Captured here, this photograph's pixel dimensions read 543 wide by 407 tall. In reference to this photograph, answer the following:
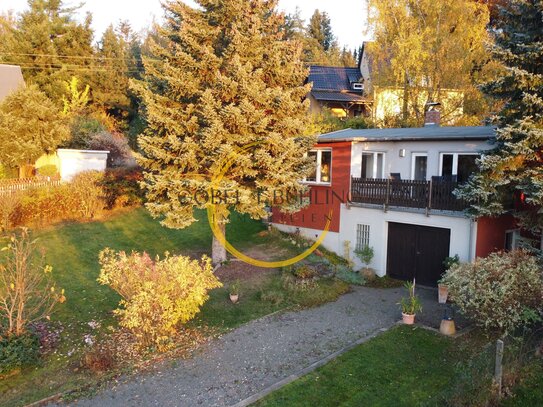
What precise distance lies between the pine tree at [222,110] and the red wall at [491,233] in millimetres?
5823

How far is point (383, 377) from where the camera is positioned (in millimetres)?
8055

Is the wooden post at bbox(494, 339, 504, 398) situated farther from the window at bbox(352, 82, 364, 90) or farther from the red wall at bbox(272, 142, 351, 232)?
the window at bbox(352, 82, 364, 90)

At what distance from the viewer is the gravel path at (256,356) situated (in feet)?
24.7

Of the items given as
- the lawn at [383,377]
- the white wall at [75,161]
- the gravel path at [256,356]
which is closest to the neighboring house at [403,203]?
the gravel path at [256,356]

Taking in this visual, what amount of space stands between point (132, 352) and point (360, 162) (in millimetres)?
10633

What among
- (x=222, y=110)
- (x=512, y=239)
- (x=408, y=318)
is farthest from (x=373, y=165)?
(x=408, y=318)

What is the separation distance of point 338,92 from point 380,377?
98.1 feet

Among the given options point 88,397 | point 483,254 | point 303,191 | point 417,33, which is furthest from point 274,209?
point 417,33

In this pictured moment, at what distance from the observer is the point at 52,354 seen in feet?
29.9

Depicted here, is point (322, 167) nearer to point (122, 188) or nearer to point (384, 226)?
point (384, 226)

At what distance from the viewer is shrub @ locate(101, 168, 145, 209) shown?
21.5 metres

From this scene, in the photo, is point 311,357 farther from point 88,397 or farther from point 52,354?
point 52,354

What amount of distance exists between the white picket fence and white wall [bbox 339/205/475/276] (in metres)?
13.6

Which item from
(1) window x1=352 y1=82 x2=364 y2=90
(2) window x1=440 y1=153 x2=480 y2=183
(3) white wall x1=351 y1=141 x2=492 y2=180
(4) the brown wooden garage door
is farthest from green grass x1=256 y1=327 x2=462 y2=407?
(1) window x1=352 y1=82 x2=364 y2=90
